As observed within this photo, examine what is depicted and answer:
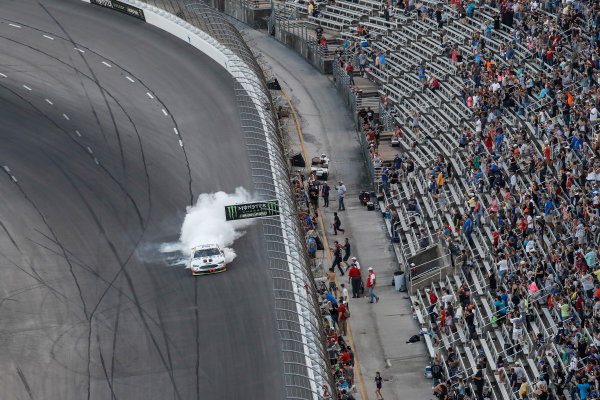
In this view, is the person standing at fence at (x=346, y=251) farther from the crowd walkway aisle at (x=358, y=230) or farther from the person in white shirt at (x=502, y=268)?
the person in white shirt at (x=502, y=268)

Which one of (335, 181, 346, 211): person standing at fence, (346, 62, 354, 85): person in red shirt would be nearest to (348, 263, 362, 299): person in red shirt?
(335, 181, 346, 211): person standing at fence

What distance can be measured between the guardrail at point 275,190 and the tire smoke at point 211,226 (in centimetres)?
120

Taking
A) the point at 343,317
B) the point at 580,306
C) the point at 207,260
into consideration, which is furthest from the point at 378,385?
the point at 207,260

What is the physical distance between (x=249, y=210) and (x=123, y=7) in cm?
2953

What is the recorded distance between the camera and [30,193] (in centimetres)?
5634

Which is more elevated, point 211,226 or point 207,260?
point 211,226

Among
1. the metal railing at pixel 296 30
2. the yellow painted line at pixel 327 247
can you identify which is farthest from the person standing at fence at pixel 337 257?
the metal railing at pixel 296 30

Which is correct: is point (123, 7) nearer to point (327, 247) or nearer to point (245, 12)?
point (245, 12)

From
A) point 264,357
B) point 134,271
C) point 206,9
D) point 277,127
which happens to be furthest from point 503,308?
point 206,9

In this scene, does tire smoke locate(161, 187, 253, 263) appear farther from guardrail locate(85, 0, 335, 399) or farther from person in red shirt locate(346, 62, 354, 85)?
person in red shirt locate(346, 62, 354, 85)

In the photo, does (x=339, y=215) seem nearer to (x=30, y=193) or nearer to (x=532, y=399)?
(x=30, y=193)

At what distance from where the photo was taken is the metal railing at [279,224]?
42750 mm

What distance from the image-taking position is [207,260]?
161 feet

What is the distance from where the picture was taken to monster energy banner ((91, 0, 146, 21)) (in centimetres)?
7562
